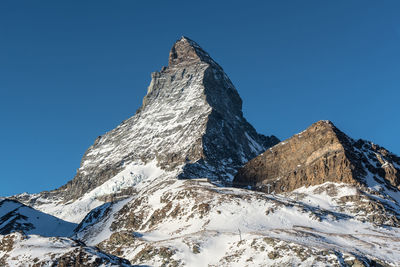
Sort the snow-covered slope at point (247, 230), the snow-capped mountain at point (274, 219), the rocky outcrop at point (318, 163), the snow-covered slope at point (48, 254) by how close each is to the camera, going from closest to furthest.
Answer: the snow-covered slope at point (48, 254)
the snow-capped mountain at point (274, 219)
the snow-covered slope at point (247, 230)
the rocky outcrop at point (318, 163)

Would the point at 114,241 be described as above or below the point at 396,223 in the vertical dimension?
below

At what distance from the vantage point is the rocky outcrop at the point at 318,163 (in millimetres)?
109812

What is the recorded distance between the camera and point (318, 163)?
11444 cm

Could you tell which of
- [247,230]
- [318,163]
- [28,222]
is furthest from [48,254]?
[28,222]

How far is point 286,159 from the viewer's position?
426ft

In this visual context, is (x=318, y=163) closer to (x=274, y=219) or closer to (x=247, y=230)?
(x=274, y=219)

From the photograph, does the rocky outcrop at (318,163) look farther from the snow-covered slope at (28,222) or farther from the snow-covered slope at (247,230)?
the snow-covered slope at (28,222)

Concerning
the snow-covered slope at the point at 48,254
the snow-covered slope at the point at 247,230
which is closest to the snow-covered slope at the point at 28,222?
the snow-covered slope at the point at 247,230

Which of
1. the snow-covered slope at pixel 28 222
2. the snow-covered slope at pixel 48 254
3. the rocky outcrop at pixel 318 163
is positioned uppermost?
the rocky outcrop at pixel 318 163

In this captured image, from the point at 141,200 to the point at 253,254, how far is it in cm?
5615

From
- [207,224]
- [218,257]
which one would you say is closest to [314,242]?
[218,257]

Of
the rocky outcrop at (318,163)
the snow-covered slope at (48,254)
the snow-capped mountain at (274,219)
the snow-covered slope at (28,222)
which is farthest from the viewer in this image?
the snow-covered slope at (28,222)

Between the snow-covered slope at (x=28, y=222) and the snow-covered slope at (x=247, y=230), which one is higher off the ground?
the snow-covered slope at (x=28, y=222)

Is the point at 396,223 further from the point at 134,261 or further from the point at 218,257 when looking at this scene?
the point at 134,261
